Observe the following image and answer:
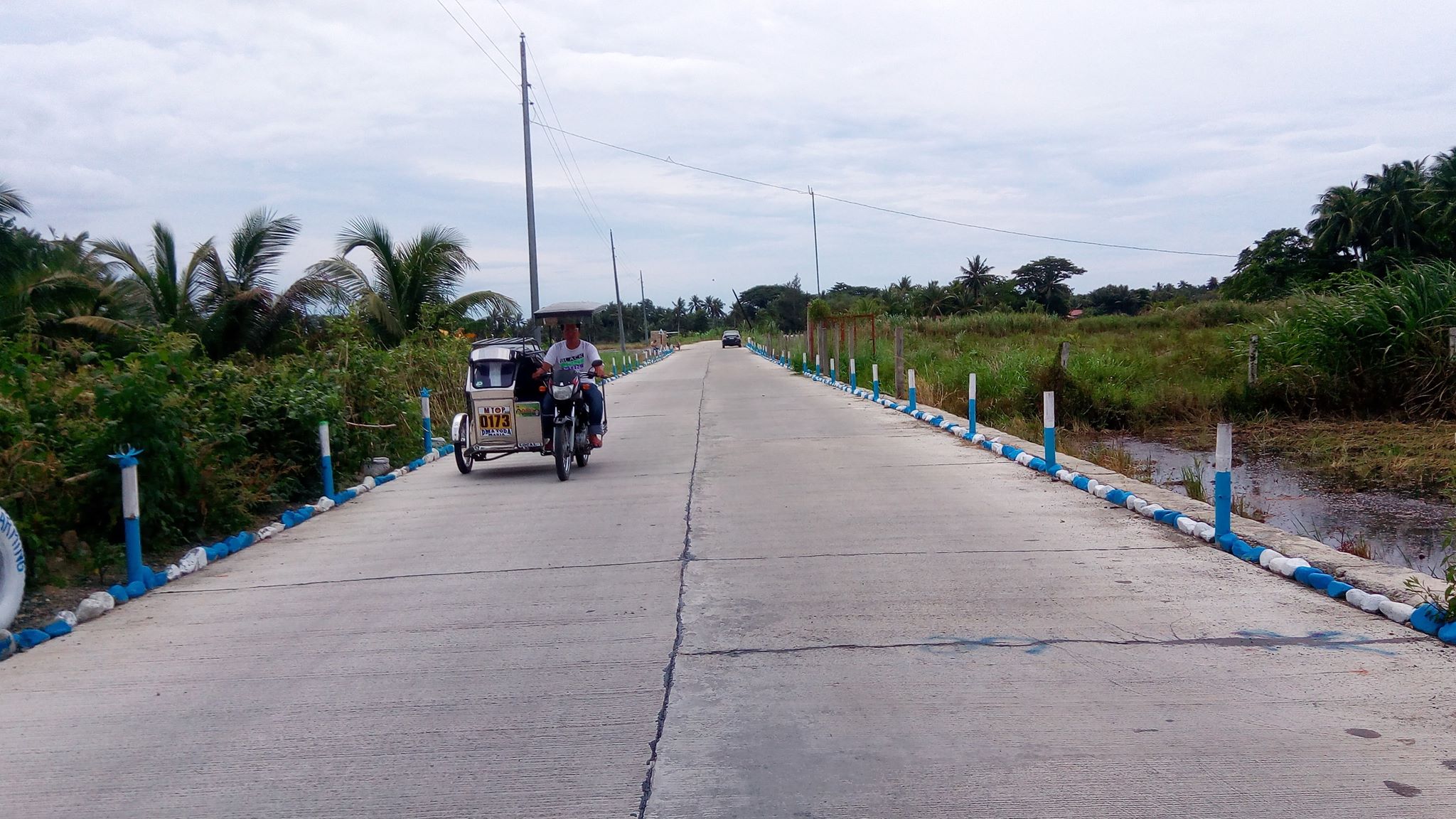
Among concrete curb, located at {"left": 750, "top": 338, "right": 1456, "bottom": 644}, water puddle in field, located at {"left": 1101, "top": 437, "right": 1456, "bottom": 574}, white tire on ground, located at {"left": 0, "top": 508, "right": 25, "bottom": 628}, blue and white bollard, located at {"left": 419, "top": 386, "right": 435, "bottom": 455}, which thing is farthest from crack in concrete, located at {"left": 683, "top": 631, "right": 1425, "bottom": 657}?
blue and white bollard, located at {"left": 419, "top": 386, "right": 435, "bottom": 455}

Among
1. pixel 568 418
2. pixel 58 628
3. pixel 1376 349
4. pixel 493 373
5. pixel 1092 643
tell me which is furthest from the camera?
pixel 1376 349

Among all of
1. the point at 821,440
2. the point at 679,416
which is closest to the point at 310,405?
the point at 821,440

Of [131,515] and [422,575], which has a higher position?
[131,515]

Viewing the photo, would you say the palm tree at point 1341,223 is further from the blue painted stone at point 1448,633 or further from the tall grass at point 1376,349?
the blue painted stone at point 1448,633

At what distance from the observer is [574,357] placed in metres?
13.2

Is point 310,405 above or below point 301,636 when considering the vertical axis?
above

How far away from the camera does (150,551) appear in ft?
29.1

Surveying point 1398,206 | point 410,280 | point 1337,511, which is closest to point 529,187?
point 410,280

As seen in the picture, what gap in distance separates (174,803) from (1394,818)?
439 cm

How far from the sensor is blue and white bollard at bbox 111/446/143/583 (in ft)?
25.9

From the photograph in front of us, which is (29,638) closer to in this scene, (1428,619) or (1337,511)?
(1428,619)

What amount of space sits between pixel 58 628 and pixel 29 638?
0.26 metres

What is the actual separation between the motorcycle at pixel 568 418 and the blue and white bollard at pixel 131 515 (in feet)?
16.2

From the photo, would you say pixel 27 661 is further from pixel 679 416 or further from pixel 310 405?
pixel 679 416
